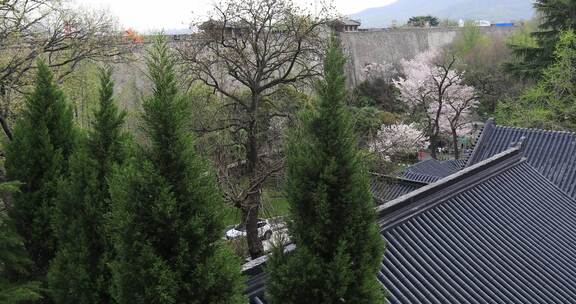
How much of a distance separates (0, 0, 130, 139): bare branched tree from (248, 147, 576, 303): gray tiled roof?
639 cm

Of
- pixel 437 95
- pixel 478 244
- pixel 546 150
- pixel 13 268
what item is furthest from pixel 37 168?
pixel 437 95

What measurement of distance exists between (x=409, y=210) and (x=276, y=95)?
27.5ft

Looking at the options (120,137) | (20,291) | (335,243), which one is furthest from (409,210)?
(20,291)

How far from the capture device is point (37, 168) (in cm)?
606

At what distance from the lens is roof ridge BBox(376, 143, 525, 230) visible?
623 centimetres

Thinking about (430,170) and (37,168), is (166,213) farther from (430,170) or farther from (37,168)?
(430,170)

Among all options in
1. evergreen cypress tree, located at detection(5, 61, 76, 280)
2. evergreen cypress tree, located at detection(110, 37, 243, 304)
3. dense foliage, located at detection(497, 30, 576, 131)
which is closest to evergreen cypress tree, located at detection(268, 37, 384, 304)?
evergreen cypress tree, located at detection(110, 37, 243, 304)

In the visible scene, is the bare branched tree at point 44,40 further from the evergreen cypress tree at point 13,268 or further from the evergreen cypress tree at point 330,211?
the evergreen cypress tree at point 330,211

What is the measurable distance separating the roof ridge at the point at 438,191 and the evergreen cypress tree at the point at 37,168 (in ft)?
13.1

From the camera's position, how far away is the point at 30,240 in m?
5.98

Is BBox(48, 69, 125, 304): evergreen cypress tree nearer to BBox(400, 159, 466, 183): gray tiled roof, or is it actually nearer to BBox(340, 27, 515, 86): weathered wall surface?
BBox(400, 159, 466, 183): gray tiled roof

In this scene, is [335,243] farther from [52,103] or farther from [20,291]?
[52,103]

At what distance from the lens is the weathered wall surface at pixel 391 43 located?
38.0m

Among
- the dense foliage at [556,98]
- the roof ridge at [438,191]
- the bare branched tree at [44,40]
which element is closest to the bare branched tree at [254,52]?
the bare branched tree at [44,40]
